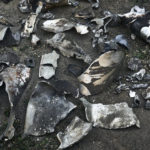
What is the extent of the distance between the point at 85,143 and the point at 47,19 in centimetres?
282

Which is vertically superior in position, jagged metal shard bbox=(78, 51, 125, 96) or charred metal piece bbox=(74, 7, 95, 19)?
charred metal piece bbox=(74, 7, 95, 19)

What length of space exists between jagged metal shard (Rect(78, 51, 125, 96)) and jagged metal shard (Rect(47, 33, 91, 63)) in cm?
26

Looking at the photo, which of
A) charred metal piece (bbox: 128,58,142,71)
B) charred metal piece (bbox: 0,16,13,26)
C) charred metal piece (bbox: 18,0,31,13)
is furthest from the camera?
charred metal piece (bbox: 18,0,31,13)

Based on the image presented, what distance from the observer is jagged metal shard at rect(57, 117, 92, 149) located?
3.77m

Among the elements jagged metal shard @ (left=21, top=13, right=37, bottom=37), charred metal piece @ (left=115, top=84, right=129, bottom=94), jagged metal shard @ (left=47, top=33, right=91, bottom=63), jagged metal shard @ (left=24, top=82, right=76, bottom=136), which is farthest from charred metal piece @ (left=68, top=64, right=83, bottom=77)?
jagged metal shard @ (left=21, top=13, right=37, bottom=37)

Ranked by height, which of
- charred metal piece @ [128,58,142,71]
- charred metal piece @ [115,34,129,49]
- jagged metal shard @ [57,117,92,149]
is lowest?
jagged metal shard @ [57,117,92,149]

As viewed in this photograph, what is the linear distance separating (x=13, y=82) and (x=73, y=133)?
1.25 m

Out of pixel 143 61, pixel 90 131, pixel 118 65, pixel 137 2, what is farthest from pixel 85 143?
pixel 137 2

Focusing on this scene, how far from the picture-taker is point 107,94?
4434 millimetres

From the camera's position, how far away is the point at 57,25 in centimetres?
543

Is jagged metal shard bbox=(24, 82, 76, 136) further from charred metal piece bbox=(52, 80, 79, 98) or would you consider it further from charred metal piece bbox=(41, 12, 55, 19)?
charred metal piece bbox=(41, 12, 55, 19)

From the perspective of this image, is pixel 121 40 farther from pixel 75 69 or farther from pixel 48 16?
pixel 48 16

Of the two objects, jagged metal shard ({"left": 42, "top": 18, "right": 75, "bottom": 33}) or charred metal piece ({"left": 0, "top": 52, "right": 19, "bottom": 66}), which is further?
jagged metal shard ({"left": 42, "top": 18, "right": 75, "bottom": 33})

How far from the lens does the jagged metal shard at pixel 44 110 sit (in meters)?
3.95
